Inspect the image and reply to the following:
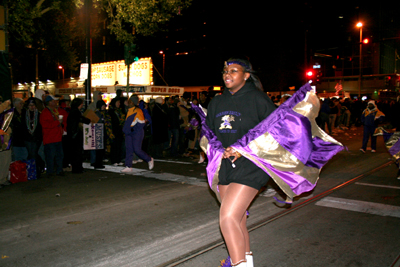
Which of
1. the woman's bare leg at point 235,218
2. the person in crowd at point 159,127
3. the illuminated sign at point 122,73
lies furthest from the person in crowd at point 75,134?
the illuminated sign at point 122,73

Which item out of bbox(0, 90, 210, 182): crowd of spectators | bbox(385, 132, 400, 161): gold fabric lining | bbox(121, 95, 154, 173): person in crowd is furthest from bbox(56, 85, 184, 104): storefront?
bbox(385, 132, 400, 161): gold fabric lining

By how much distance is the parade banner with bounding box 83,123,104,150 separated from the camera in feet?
30.0

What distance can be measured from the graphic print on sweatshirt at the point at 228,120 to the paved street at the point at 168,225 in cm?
152

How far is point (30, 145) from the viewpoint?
8.12 m

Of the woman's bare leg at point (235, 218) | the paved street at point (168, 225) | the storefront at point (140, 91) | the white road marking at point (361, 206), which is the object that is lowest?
the paved street at point (168, 225)

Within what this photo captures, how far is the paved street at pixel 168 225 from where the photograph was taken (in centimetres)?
397

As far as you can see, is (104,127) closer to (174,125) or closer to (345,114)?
(174,125)

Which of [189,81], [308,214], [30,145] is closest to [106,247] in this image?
[308,214]

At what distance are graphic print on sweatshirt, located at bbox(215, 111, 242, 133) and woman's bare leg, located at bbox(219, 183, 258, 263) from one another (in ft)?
1.70

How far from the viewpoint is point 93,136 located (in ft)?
30.5

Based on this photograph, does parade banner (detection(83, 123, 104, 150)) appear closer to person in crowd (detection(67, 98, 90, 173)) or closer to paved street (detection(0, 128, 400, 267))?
person in crowd (detection(67, 98, 90, 173))

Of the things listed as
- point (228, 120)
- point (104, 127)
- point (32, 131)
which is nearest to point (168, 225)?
point (228, 120)

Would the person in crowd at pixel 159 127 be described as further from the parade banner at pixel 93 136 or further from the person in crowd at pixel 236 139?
the person in crowd at pixel 236 139

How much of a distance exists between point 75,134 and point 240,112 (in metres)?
6.61
